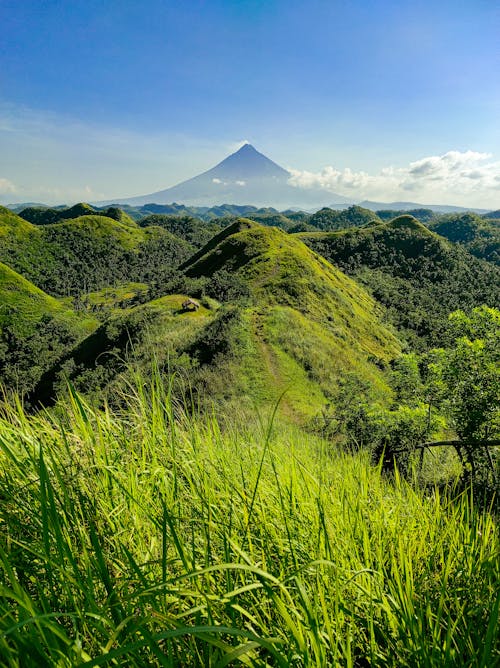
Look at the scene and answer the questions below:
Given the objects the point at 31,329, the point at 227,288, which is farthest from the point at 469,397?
the point at 31,329

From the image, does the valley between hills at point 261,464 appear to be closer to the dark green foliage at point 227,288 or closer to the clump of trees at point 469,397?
the clump of trees at point 469,397

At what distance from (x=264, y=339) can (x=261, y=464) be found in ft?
120

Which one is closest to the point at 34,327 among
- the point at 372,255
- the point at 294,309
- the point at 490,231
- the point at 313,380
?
the point at 294,309

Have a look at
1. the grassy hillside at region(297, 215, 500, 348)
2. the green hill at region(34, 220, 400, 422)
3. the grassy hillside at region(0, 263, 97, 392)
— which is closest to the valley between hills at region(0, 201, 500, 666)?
the green hill at region(34, 220, 400, 422)

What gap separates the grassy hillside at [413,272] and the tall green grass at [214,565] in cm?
6998

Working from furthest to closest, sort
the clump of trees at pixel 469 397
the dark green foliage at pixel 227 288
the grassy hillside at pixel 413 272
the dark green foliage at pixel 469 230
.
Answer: the dark green foliage at pixel 469 230 < the grassy hillside at pixel 413 272 < the dark green foliage at pixel 227 288 < the clump of trees at pixel 469 397

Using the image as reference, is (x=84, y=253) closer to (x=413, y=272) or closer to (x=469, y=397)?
(x=413, y=272)

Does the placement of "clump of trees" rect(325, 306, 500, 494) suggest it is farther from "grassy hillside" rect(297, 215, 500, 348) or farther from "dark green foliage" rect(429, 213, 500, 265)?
→ "dark green foliage" rect(429, 213, 500, 265)

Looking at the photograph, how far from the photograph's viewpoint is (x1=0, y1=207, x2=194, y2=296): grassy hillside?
4970 inches

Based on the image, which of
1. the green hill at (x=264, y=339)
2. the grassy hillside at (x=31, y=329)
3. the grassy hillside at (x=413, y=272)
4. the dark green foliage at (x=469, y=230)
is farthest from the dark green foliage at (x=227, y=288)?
the dark green foliage at (x=469, y=230)

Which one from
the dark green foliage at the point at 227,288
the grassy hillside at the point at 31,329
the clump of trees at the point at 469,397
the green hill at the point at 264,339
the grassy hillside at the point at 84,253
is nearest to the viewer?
the clump of trees at the point at 469,397

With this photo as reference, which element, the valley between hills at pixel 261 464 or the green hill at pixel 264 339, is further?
the green hill at pixel 264 339

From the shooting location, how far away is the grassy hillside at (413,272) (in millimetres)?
80425

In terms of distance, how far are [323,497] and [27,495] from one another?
4.88 feet
